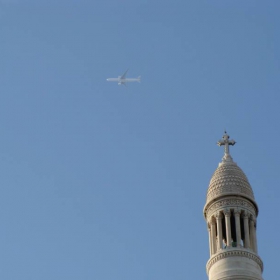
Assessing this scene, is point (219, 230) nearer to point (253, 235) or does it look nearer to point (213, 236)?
point (213, 236)

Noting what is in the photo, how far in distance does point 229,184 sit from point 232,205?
1289 millimetres

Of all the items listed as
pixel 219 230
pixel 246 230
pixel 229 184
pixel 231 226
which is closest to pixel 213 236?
pixel 219 230

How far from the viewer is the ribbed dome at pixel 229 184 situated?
53688mm

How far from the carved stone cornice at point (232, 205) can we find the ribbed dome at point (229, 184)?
0.86 ft

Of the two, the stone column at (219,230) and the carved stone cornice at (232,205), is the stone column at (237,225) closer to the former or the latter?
the carved stone cornice at (232,205)

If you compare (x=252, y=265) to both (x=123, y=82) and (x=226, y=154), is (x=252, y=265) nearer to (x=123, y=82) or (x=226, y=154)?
(x=226, y=154)

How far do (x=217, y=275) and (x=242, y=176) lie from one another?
660 cm

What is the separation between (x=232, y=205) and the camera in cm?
5325

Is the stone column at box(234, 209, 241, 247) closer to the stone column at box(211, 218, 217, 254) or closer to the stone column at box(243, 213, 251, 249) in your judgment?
the stone column at box(243, 213, 251, 249)

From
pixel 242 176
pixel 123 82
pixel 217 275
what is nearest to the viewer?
pixel 217 275

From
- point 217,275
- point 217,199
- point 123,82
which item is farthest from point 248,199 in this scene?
point 123,82

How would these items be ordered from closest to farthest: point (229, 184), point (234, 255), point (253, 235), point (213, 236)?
point (234, 255), point (253, 235), point (213, 236), point (229, 184)

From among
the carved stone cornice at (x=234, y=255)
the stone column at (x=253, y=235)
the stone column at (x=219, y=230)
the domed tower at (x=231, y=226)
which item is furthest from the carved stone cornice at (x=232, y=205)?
the carved stone cornice at (x=234, y=255)

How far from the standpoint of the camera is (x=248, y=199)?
53.8 m
